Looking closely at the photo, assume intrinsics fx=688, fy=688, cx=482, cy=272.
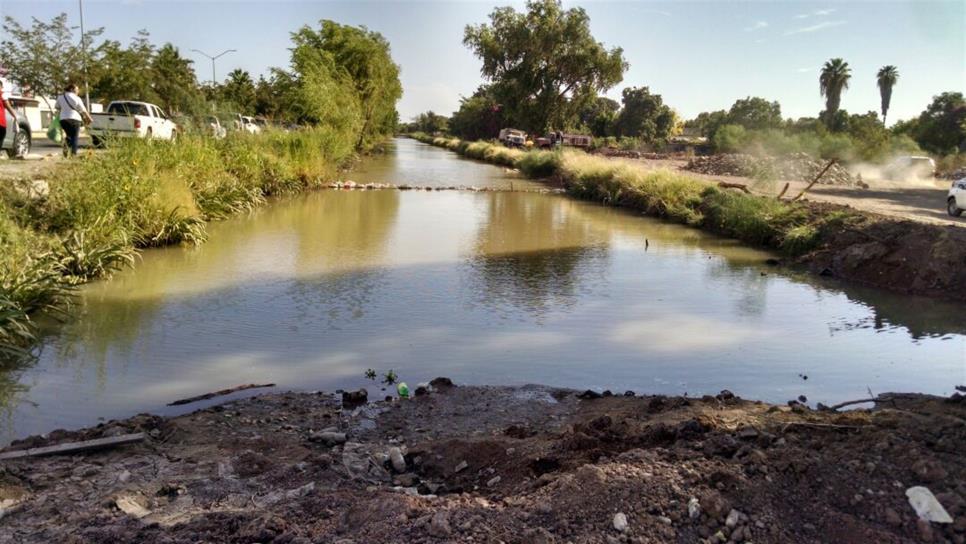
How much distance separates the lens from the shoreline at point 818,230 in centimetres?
1221

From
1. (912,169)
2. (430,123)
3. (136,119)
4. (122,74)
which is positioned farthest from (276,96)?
(430,123)

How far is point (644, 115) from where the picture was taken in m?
81.1

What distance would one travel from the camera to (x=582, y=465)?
4281 millimetres

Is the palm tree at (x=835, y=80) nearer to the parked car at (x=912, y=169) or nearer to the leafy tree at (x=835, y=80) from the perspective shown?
the leafy tree at (x=835, y=80)

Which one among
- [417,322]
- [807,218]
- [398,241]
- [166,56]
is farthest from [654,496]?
[166,56]

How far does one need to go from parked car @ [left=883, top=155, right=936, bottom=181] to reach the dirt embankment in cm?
3697

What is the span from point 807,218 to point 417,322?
37.9 ft

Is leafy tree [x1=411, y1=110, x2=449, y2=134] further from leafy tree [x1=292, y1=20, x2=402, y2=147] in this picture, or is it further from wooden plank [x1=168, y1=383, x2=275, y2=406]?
wooden plank [x1=168, y1=383, x2=275, y2=406]

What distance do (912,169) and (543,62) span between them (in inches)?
1333

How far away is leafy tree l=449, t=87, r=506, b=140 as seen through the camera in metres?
88.9

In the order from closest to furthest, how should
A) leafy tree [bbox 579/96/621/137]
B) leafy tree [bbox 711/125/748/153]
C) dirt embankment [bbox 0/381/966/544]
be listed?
dirt embankment [bbox 0/381/966/544], leafy tree [bbox 711/125/748/153], leafy tree [bbox 579/96/621/137]

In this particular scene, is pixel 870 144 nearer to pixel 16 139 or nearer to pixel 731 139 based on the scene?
pixel 731 139

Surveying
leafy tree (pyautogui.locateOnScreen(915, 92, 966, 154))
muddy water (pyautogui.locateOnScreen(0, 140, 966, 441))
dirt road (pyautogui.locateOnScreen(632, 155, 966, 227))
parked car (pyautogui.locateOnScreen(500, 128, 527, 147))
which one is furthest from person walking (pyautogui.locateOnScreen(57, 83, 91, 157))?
leafy tree (pyautogui.locateOnScreen(915, 92, 966, 154))

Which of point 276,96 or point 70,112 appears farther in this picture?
point 276,96
